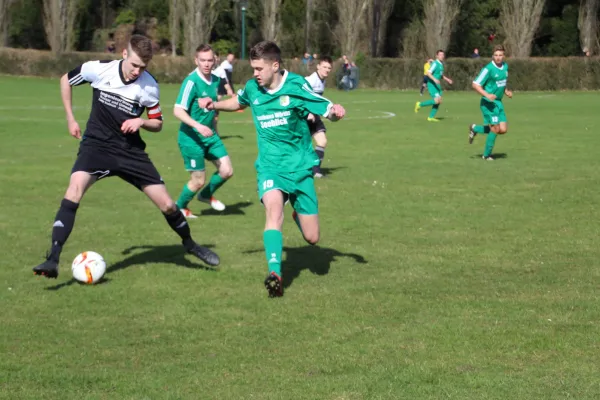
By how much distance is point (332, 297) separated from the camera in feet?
26.9

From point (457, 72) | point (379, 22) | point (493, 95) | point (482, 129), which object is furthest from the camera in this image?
point (379, 22)

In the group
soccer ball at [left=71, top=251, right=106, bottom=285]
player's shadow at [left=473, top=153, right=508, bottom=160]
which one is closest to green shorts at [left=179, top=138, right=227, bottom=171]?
soccer ball at [left=71, top=251, right=106, bottom=285]

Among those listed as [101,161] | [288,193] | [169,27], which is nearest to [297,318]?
[288,193]

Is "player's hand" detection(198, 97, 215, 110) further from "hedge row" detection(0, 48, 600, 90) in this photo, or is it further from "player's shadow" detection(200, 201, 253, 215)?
"hedge row" detection(0, 48, 600, 90)

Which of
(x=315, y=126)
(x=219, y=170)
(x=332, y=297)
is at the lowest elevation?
(x=332, y=297)

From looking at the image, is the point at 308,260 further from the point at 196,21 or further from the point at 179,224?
the point at 196,21

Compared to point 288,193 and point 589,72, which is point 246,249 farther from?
point 589,72

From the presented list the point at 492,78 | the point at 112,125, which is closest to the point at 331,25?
the point at 492,78

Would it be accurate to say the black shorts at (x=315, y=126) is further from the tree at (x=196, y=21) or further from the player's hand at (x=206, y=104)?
the tree at (x=196, y=21)

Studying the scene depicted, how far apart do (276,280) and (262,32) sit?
61.3 meters

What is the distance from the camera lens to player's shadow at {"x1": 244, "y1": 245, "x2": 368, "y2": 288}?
9188mm

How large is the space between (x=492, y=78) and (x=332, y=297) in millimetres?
11756

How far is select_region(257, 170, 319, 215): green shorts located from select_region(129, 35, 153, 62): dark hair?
4.70 feet

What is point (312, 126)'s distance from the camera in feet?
47.5
